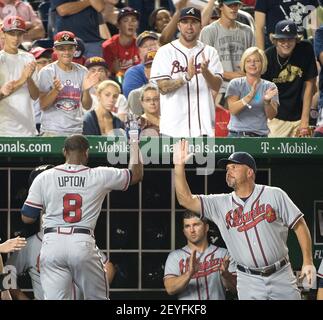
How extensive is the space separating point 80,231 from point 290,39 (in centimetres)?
343

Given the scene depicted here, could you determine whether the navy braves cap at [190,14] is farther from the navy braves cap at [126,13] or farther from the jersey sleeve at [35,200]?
the jersey sleeve at [35,200]

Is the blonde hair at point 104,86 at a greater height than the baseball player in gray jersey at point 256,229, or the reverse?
the blonde hair at point 104,86

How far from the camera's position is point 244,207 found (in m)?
12.1

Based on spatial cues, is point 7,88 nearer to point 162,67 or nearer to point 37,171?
point 37,171

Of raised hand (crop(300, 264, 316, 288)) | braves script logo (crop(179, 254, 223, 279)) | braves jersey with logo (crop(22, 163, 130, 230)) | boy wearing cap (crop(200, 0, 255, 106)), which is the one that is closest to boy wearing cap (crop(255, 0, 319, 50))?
boy wearing cap (crop(200, 0, 255, 106))

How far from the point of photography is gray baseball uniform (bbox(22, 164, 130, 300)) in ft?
39.4

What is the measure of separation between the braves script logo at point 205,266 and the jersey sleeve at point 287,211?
3.84 feet

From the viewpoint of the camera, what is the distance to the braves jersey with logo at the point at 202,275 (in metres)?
13.0

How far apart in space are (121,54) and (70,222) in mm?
4277

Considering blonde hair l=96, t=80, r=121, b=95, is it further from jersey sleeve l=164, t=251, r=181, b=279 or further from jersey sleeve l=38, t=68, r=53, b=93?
jersey sleeve l=164, t=251, r=181, b=279

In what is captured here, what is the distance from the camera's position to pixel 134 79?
587 inches

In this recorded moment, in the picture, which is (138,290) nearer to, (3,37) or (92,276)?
(92,276)

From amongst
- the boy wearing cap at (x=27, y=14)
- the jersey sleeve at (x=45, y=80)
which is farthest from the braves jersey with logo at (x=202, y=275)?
the boy wearing cap at (x=27, y=14)

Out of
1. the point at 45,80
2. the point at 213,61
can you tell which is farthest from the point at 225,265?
the point at 45,80
